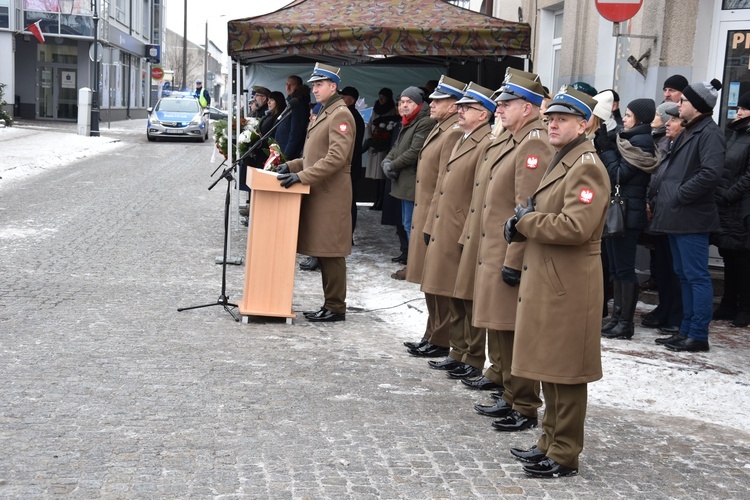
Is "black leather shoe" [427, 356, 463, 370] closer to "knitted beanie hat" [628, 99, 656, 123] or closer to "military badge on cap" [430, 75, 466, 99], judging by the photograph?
"military badge on cap" [430, 75, 466, 99]

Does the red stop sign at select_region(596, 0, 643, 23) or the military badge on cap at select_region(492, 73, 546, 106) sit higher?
the red stop sign at select_region(596, 0, 643, 23)

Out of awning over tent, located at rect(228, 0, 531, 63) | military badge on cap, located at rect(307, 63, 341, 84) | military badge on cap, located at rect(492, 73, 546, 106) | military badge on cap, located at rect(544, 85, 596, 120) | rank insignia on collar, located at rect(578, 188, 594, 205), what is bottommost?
rank insignia on collar, located at rect(578, 188, 594, 205)

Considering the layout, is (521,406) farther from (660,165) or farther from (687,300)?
(660,165)

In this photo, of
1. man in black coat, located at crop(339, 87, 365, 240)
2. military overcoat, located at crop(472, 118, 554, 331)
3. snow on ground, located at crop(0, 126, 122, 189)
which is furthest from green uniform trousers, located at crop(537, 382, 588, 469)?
snow on ground, located at crop(0, 126, 122, 189)

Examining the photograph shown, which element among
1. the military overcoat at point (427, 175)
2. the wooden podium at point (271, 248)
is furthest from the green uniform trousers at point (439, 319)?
the wooden podium at point (271, 248)

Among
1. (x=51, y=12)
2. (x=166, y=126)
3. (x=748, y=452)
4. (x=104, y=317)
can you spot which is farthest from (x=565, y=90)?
→ (x=51, y=12)

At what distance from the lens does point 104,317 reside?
798 centimetres

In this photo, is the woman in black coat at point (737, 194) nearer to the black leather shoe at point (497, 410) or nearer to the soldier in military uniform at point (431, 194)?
the soldier in military uniform at point (431, 194)

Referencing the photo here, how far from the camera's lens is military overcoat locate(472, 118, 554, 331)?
18.3ft

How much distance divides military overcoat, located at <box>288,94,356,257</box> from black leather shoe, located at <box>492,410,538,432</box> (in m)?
2.95

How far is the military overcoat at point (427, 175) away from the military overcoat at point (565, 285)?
2360 mm

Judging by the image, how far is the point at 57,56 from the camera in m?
46.4

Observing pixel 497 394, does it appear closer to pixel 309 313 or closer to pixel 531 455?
pixel 531 455

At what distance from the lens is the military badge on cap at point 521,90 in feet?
19.0
